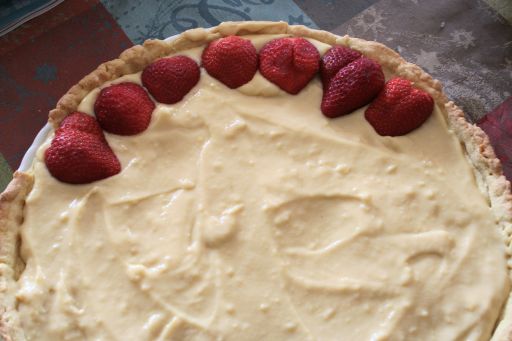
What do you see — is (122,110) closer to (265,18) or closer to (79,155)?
(79,155)

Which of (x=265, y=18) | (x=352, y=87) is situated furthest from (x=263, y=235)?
(x=265, y=18)

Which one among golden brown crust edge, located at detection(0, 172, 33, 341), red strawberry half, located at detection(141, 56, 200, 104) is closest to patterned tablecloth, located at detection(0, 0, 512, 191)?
golden brown crust edge, located at detection(0, 172, 33, 341)

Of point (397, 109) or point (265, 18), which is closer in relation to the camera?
point (397, 109)

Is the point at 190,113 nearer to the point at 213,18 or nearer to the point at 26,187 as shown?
the point at 26,187

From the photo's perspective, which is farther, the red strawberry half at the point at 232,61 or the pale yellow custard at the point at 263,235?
the red strawberry half at the point at 232,61

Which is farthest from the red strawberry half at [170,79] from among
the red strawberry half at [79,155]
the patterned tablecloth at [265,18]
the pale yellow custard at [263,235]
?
the patterned tablecloth at [265,18]

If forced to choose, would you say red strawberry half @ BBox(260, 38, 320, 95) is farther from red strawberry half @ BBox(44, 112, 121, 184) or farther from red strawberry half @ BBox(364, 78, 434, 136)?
red strawberry half @ BBox(44, 112, 121, 184)

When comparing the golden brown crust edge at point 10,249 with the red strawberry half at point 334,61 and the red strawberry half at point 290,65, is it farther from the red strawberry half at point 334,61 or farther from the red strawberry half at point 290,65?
the red strawberry half at point 334,61
